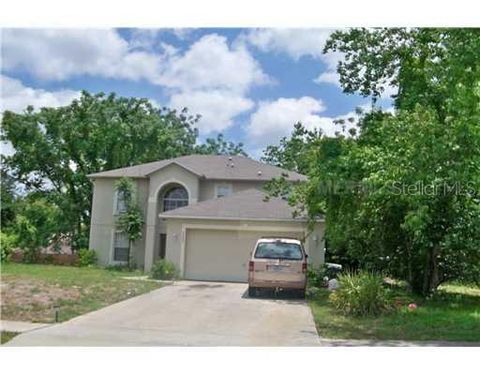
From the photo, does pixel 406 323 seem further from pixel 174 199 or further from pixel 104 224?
pixel 174 199

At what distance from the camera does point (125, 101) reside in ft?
35.9

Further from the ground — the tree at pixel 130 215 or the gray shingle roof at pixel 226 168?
the gray shingle roof at pixel 226 168

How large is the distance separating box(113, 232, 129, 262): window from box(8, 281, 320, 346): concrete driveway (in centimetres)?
145

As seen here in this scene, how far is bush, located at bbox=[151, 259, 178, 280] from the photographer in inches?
411

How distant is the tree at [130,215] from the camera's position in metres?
11.2

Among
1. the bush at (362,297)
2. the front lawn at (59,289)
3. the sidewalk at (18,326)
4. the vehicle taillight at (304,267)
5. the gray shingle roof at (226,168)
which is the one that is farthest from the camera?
the gray shingle roof at (226,168)

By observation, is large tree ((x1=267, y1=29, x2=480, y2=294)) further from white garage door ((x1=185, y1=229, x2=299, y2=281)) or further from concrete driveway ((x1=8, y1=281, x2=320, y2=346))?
concrete driveway ((x1=8, y1=281, x2=320, y2=346))

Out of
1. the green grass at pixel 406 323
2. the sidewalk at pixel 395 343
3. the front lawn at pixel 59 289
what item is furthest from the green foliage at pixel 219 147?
the sidewalk at pixel 395 343

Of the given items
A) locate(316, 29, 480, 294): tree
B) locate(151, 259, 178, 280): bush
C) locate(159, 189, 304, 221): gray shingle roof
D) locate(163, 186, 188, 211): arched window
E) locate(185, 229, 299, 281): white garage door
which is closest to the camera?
locate(316, 29, 480, 294): tree

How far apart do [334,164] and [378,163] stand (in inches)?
48.1

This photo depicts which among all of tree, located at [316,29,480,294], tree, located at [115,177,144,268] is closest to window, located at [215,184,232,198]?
tree, located at [115,177,144,268]

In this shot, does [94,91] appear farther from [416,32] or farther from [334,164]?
[416,32]

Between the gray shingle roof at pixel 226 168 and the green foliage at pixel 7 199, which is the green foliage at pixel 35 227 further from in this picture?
the gray shingle roof at pixel 226 168
